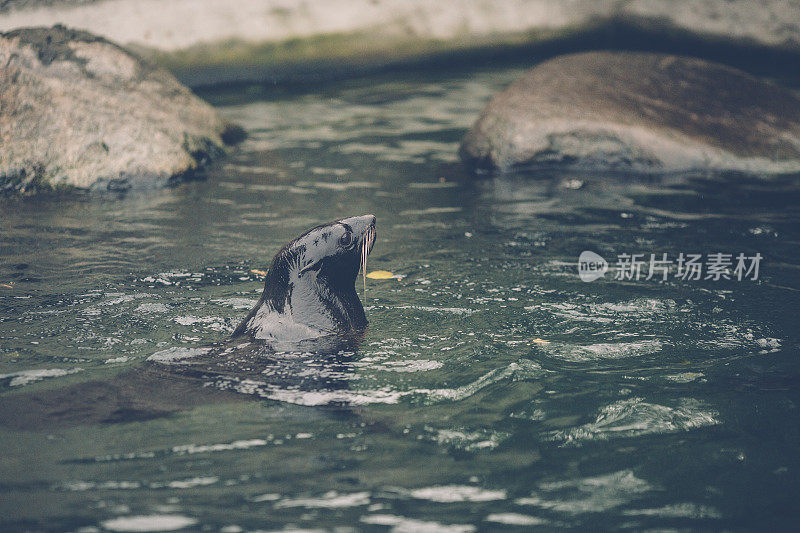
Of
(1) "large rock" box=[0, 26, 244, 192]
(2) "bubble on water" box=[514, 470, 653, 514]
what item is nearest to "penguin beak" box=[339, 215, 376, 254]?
(2) "bubble on water" box=[514, 470, 653, 514]

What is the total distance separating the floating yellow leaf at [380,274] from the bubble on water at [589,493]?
2.94m

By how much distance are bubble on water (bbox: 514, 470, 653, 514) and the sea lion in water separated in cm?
129

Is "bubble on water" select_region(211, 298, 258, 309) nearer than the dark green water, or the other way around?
the dark green water

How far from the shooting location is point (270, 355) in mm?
4508

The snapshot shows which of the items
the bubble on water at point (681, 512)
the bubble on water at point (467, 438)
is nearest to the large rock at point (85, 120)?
the bubble on water at point (467, 438)

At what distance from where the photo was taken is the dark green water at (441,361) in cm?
330

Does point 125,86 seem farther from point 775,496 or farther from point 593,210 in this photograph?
point 775,496

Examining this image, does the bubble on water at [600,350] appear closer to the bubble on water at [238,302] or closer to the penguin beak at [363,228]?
the penguin beak at [363,228]

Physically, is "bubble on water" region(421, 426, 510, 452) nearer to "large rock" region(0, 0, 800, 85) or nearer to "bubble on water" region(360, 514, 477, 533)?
"bubble on water" region(360, 514, 477, 533)

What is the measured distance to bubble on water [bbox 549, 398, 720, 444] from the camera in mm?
3877

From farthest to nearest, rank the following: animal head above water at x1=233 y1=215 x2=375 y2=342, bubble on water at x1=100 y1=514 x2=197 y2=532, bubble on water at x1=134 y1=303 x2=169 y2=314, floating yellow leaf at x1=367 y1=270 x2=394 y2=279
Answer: floating yellow leaf at x1=367 y1=270 x2=394 y2=279 < bubble on water at x1=134 y1=303 x2=169 y2=314 < animal head above water at x1=233 y1=215 x2=375 y2=342 < bubble on water at x1=100 y1=514 x2=197 y2=532

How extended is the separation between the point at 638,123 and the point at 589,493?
630cm

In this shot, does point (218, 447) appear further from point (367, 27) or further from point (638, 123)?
point (367, 27)

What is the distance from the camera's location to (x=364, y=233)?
4.91 m
